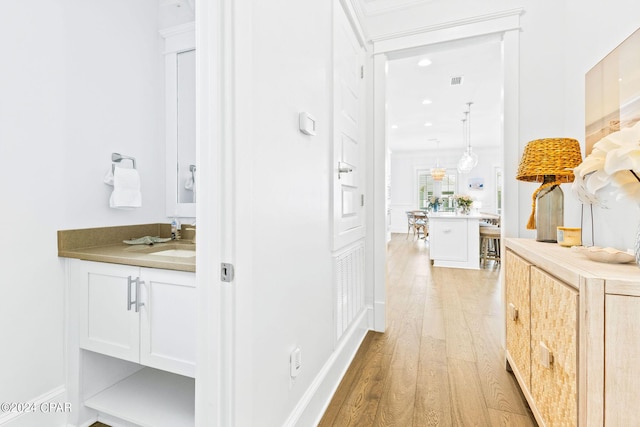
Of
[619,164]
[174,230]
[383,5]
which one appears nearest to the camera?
[619,164]

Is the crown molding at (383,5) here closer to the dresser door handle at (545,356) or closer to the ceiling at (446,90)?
the ceiling at (446,90)

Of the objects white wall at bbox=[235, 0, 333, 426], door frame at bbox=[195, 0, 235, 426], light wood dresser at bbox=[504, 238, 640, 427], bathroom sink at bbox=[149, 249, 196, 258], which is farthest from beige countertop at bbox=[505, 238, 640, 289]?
bathroom sink at bbox=[149, 249, 196, 258]

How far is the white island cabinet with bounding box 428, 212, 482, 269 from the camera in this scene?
194 inches

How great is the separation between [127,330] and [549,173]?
7.41 feet

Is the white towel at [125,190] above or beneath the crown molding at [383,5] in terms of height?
beneath

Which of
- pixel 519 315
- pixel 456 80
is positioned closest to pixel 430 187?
pixel 456 80

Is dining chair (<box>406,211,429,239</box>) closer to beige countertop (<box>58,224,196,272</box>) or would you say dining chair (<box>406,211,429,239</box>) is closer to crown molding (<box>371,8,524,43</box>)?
crown molding (<box>371,8,524,43</box>)

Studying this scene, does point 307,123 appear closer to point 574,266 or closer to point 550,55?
point 574,266

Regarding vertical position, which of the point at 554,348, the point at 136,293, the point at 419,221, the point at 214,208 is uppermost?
the point at 214,208

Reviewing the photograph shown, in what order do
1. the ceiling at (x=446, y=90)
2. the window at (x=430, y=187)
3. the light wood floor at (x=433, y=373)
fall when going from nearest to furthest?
the light wood floor at (x=433, y=373) → the ceiling at (x=446, y=90) → the window at (x=430, y=187)

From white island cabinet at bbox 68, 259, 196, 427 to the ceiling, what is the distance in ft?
8.13

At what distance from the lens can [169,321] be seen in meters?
1.33

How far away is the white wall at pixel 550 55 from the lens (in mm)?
1657

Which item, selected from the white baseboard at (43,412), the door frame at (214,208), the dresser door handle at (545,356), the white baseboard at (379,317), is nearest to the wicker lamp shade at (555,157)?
the dresser door handle at (545,356)
